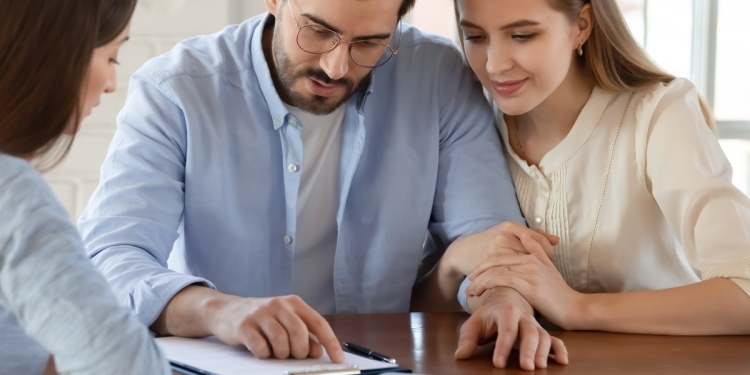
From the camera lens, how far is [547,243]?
1402 mm

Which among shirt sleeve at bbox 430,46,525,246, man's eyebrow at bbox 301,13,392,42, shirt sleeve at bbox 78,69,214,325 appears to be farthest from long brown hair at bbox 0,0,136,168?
shirt sleeve at bbox 430,46,525,246

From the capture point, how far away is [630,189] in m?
1.48

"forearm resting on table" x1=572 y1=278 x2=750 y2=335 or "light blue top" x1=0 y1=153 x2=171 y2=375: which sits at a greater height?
"light blue top" x1=0 y1=153 x2=171 y2=375

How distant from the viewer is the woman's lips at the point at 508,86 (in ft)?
4.94

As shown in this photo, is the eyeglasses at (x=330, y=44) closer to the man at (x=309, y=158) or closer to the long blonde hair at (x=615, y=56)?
the man at (x=309, y=158)

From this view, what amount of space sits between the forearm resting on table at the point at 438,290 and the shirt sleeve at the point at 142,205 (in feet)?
1.69

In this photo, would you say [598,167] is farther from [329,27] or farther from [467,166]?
[329,27]

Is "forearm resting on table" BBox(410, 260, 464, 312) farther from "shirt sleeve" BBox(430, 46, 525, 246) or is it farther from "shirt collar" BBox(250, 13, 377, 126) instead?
"shirt collar" BBox(250, 13, 377, 126)

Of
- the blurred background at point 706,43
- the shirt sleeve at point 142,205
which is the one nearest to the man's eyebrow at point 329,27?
the shirt sleeve at point 142,205

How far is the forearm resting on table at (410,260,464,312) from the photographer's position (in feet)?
5.09

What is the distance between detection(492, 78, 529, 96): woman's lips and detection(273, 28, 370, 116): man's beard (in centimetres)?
28

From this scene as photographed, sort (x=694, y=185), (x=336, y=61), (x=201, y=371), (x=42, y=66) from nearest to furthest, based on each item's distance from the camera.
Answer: (x=42, y=66) < (x=201, y=371) < (x=694, y=185) < (x=336, y=61)

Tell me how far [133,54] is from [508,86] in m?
1.20

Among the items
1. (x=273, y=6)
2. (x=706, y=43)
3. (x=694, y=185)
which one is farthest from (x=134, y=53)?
(x=706, y=43)
